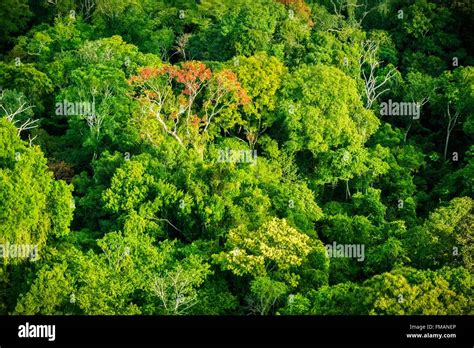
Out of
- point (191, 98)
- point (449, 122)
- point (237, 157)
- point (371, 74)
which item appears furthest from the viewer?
point (371, 74)

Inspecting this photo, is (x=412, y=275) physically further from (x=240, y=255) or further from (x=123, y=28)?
(x=123, y=28)

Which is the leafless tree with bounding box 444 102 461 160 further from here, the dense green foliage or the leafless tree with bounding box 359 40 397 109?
the leafless tree with bounding box 359 40 397 109

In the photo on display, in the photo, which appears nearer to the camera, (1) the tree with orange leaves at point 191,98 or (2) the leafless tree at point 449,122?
(1) the tree with orange leaves at point 191,98

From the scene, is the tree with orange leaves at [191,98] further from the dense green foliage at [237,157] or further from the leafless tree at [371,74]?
the leafless tree at [371,74]

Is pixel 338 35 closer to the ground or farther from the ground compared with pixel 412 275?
farther from the ground

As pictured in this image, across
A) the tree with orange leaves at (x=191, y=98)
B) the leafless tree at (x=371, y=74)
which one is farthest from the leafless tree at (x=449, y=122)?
the tree with orange leaves at (x=191, y=98)

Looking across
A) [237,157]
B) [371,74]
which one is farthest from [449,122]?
[237,157]

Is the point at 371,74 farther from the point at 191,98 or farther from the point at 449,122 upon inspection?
the point at 191,98
